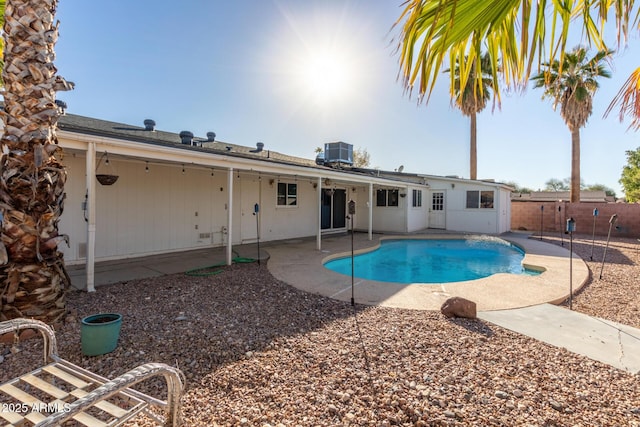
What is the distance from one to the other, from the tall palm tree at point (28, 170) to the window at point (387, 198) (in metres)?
14.0

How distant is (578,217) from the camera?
16250 millimetres

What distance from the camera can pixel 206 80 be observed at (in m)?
11.3

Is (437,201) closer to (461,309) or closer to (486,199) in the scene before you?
(486,199)

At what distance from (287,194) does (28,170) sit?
361 inches

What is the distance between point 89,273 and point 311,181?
9.22 m

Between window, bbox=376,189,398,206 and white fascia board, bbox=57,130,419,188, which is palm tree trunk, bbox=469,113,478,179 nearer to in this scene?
window, bbox=376,189,398,206

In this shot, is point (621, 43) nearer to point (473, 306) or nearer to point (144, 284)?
point (473, 306)

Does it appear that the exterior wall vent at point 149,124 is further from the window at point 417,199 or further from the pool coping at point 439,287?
the window at point 417,199

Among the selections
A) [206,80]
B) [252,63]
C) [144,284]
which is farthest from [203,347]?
[206,80]

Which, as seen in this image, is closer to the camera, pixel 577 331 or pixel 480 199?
pixel 577 331

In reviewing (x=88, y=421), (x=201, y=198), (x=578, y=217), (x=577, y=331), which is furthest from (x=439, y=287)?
(x=578, y=217)

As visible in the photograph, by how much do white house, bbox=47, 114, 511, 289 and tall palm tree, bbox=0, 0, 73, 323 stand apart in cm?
123

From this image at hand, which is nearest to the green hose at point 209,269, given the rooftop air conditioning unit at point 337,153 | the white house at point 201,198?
the white house at point 201,198

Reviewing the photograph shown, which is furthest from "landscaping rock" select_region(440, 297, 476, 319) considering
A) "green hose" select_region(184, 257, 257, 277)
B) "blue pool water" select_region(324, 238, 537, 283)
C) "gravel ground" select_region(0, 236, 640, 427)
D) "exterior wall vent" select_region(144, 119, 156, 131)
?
"exterior wall vent" select_region(144, 119, 156, 131)
